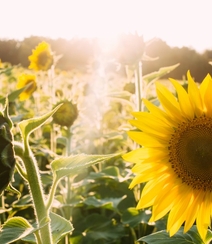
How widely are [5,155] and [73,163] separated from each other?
242 mm

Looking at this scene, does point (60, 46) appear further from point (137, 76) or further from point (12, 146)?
point (12, 146)

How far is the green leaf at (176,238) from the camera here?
4.52 feet

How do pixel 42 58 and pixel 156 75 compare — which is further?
pixel 42 58

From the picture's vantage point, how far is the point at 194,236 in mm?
1468

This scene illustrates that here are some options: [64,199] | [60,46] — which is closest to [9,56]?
[60,46]

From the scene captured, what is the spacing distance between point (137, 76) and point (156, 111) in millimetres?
945

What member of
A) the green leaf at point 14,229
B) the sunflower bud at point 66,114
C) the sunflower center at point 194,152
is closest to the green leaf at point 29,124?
the green leaf at point 14,229

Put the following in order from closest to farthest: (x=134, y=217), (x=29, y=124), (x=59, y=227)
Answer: (x=29, y=124), (x=59, y=227), (x=134, y=217)

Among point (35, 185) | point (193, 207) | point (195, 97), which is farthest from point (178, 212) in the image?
point (35, 185)

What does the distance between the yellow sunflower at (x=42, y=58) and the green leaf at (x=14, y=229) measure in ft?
10.3

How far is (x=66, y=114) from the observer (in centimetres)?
275

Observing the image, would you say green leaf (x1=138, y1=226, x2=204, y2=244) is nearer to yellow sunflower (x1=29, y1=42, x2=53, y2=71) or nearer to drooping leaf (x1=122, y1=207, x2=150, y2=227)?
drooping leaf (x1=122, y1=207, x2=150, y2=227)

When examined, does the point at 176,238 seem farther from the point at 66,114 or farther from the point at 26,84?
the point at 26,84

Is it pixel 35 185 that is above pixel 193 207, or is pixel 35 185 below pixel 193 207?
above
